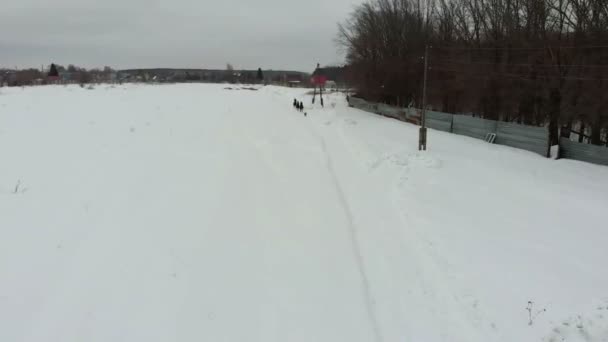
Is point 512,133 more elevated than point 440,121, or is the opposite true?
point 440,121

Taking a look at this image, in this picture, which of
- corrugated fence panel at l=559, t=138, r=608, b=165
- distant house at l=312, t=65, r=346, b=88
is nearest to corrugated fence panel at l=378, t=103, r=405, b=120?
distant house at l=312, t=65, r=346, b=88

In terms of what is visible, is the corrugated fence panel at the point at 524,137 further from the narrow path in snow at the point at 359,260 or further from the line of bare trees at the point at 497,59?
the narrow path in snow at the point at 359,260

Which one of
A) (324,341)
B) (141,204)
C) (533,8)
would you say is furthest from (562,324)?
(533,8)

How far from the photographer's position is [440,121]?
105ft

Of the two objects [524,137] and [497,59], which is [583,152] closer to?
[524,137]

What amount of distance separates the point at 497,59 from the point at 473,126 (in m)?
5.65

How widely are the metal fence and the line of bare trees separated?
7.02ft

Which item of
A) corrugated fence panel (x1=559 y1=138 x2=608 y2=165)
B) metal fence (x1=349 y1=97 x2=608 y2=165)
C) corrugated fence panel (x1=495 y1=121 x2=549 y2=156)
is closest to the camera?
corrugated fence panel (x1=559 y1=138 x2=608 y2=165)

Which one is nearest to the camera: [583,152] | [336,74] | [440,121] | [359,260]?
[359,260]

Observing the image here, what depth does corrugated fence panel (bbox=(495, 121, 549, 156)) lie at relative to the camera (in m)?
21.8

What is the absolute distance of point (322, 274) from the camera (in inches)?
319

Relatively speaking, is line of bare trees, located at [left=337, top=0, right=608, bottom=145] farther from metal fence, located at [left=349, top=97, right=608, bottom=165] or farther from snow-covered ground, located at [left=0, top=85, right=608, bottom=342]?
snow-covered ground, located at [left=0, top=85, right=608, bottom=342]

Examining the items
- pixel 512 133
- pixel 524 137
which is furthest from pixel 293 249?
pixel 512 133

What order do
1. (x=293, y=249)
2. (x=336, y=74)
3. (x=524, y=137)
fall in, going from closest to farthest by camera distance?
1. (x=293, y=249)
2. (x=524, y=137)
3. (x=336, y=74)
